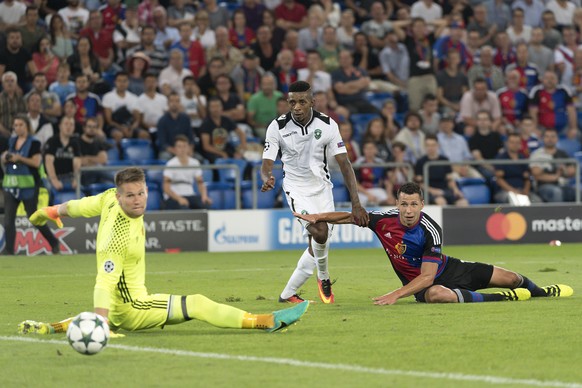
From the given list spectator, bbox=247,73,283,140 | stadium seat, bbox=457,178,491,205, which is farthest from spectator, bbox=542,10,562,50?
spectator, bbox=247,73,283,140

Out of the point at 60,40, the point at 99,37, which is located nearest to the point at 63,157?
the point at 60,40

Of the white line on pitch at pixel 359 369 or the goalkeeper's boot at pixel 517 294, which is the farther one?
the goalkeeper's boot at pixel 517 294

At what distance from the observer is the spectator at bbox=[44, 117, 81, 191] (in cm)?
1939

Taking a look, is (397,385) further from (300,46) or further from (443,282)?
(300,46)

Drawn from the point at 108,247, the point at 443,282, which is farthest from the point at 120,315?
the point at 443,282

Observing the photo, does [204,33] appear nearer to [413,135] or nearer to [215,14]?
[215,14]

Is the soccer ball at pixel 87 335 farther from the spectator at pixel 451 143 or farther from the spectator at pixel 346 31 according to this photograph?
the spectator at pixel 346 31

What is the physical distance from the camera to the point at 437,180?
21.1 m

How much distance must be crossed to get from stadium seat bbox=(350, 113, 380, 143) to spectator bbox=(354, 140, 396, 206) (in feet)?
5.41

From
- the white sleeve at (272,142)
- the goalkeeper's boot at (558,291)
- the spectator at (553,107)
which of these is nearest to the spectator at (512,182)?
the spectator at (553,107)

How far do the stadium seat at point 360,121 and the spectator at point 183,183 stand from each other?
3.75 metres

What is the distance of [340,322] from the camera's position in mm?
9555

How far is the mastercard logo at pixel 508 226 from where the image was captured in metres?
21.1

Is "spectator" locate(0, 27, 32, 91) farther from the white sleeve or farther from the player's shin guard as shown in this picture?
the player's shin guard
